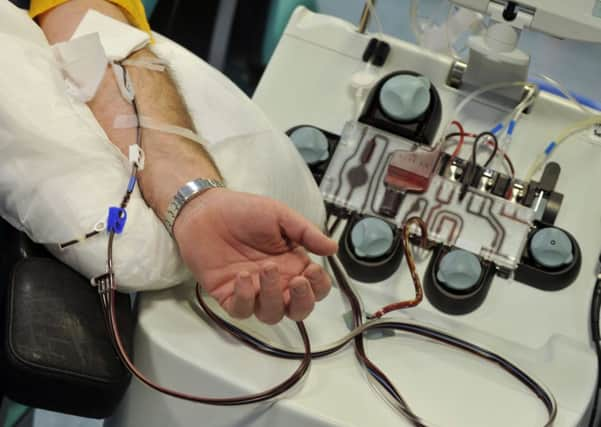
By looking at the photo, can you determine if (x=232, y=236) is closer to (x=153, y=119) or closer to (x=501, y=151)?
(x=153, y=119)

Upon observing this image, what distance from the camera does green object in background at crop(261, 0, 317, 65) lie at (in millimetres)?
1832

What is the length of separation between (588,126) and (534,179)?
0.46ft

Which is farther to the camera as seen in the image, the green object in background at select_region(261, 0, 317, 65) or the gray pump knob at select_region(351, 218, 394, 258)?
the green object in background at select_region(261, 0, 317, 65)

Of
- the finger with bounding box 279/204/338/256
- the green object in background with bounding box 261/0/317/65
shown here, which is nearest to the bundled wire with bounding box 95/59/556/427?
the finger with bounding box 279/204/338/256

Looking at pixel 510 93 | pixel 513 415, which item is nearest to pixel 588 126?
pixel 510 93

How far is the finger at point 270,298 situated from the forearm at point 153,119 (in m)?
0.17

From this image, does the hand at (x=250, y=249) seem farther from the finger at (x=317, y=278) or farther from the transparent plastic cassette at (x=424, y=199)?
the transparent plastic cassette at (x=424, y=199)

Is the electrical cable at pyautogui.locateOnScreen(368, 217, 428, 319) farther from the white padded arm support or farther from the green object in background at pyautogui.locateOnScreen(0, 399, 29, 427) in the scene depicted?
the green object in background at pyautogui.locateOnScreen(0, 399, 29, 427)

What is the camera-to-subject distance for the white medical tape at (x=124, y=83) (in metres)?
1.02

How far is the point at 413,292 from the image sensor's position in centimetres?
112

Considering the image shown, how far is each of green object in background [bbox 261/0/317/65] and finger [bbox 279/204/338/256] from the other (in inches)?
41.3

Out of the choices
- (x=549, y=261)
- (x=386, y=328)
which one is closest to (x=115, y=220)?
(x=386, y=328)

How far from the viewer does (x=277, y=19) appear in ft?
6.03

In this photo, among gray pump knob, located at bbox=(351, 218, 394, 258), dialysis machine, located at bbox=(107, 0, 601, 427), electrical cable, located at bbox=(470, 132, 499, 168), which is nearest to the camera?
dialysis machine, located at bbox=(107, 0, 601, 427)
